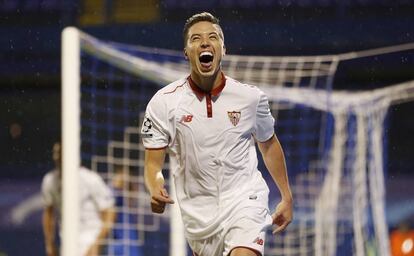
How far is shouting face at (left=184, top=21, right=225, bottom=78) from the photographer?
4188 mm

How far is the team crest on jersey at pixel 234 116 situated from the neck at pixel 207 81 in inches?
4.6

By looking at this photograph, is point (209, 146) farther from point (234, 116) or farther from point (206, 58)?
point (206, 58)

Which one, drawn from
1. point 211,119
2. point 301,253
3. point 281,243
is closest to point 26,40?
point 281,243

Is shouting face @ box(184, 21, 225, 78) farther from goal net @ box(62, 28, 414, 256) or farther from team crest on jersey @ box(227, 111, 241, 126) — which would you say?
goal net @ box(62, 28, 414, 256)

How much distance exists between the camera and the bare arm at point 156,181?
4.01 m

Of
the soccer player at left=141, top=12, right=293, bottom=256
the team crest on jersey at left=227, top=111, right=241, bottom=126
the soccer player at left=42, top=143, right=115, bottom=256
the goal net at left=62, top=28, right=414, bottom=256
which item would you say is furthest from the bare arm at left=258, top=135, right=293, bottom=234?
the soccer player at left=42, top=143, right=115, bottom=256

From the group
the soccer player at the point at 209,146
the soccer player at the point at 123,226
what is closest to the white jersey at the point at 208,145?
the soccer player at the point at 209,146

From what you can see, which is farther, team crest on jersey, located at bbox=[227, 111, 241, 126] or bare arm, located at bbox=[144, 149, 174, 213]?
team crest on jersey, located at bbox=[227, 111, 241, 126]

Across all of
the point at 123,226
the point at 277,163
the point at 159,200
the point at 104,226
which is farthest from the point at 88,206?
the point at 159,200

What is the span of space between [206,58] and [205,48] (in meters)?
0.05

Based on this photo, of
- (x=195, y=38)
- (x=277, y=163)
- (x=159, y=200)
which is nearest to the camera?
(x=159, y=200)

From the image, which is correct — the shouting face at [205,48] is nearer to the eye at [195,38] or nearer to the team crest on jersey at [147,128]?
the eye at [195,38]

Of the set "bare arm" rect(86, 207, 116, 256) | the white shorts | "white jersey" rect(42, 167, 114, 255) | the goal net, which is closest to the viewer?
the white shorts

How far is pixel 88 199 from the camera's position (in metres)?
8.12
